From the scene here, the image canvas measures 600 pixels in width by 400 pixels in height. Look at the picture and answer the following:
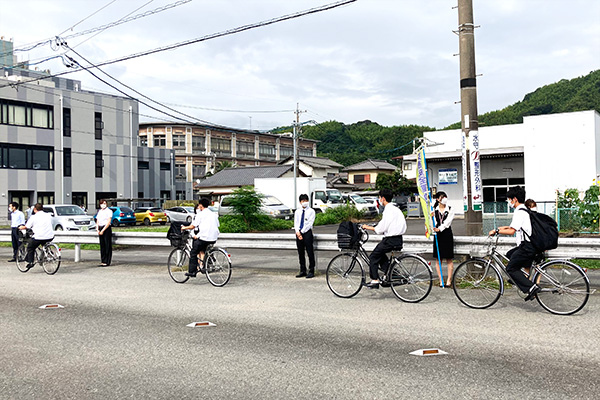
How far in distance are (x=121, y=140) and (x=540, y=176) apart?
42478mm

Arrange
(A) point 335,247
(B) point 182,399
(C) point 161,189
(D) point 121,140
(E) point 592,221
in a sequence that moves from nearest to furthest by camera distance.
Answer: (B) point 182,399, (A) point 335,247, (E) point 592,221, (D) point 121,140, (C) point 161,189

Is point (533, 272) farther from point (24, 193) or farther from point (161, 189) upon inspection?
point (161, 189)

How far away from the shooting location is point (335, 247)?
37.6ft

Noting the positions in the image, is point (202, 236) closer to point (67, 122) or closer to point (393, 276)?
point (393, 276)

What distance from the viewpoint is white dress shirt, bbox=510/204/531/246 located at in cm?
754

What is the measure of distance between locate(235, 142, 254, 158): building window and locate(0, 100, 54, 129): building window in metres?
53.8

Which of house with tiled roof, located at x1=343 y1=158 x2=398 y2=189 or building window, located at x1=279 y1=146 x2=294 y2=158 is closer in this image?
house with tiled roof, located at x1=343 y1=158 x2=398 y2=189

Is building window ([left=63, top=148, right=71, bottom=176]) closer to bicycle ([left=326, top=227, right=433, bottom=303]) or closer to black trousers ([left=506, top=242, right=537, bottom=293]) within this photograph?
bicycle ([left=326, top=227, right=433, bottom=303])

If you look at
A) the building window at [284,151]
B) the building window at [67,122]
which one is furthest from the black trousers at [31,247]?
the building window at [284,151]

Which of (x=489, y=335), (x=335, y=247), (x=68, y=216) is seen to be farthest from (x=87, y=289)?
(x=68, y=216)

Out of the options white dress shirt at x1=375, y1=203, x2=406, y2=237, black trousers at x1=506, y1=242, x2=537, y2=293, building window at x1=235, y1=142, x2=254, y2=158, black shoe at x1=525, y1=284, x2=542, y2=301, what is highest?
building window at x1=235, y1=142, x2=254, y2=158

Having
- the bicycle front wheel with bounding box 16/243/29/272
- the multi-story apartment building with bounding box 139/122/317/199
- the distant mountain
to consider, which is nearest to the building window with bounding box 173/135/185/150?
the multi-story apartment building with bounding box 139/122/317/199

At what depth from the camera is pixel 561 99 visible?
6209cm

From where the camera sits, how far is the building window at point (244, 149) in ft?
338
